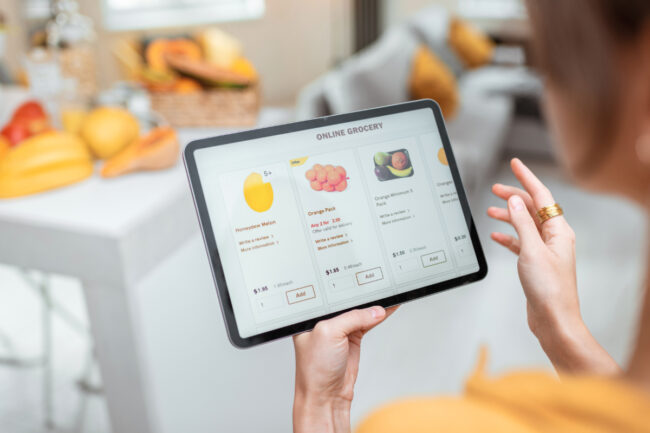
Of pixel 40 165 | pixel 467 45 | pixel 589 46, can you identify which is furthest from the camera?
pixel 467 45

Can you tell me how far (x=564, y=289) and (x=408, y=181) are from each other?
24cm

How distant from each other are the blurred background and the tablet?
21 cm

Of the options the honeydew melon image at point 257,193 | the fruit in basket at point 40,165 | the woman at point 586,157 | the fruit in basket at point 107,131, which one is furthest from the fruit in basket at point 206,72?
the woman at point 586,157

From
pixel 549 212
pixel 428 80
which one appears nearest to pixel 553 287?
pixel 549 212

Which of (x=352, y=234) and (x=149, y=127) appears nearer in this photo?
(x=352, y=234)

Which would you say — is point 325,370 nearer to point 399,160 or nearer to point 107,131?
point 399,160

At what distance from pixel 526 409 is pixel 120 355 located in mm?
842

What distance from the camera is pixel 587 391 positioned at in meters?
0.33

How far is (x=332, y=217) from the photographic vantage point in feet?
2.26

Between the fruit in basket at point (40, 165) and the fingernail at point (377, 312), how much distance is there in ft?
2.27

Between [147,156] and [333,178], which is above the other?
[147,156]

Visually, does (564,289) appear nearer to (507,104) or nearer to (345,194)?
(345,194)

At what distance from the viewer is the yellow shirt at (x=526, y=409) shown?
0.32 meters

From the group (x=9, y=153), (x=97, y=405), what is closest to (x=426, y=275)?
(x=9, y=153)
